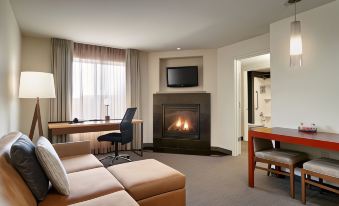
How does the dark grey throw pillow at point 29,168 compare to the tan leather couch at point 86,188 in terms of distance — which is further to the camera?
the dark grey throw pillow at point 29,168

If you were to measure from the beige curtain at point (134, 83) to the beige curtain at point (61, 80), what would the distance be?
1200mm

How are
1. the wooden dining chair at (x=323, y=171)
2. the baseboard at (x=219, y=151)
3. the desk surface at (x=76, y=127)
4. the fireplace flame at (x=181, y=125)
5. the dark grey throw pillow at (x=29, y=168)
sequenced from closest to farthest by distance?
the dark grey throw pillow at (x=29, y=168) → the wooden dining chair at (x=323, y=171) → the desk surface at (x=76, y=127) → the baseboard at (x=219, y=151) → the fireplace flame at (x=181, y=125)

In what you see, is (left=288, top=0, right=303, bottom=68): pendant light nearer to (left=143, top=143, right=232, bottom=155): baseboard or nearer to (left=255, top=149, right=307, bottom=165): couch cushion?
(left=255, top=149, right=307, bottom=165): couch cushion

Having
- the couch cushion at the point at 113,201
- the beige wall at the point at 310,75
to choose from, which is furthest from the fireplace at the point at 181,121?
the couch cushion at the point at 113,201

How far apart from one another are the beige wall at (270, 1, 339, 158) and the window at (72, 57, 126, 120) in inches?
122

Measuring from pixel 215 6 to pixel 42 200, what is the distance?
261cm

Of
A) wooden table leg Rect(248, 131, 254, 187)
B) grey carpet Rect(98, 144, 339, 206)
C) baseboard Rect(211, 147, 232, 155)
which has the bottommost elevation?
grey carpet Rect(98, 144, 339, 206)

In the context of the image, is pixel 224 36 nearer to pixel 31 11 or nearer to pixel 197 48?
pixel 197 48

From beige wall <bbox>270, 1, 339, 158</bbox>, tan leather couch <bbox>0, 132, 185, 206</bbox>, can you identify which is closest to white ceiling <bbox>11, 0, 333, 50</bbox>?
beige wall <bbox>270, 1, 339, 158</bbox>

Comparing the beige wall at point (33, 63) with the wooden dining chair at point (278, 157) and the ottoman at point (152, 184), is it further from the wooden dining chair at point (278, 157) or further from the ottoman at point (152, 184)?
the wooden dining chair at point (278, 157)

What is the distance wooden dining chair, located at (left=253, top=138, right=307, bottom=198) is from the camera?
2453 millimetres

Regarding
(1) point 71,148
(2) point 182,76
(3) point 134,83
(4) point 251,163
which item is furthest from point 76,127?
(4) point 251,163

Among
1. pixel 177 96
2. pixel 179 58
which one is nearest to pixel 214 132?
pixel 177 96

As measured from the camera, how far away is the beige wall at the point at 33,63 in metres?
3.66
